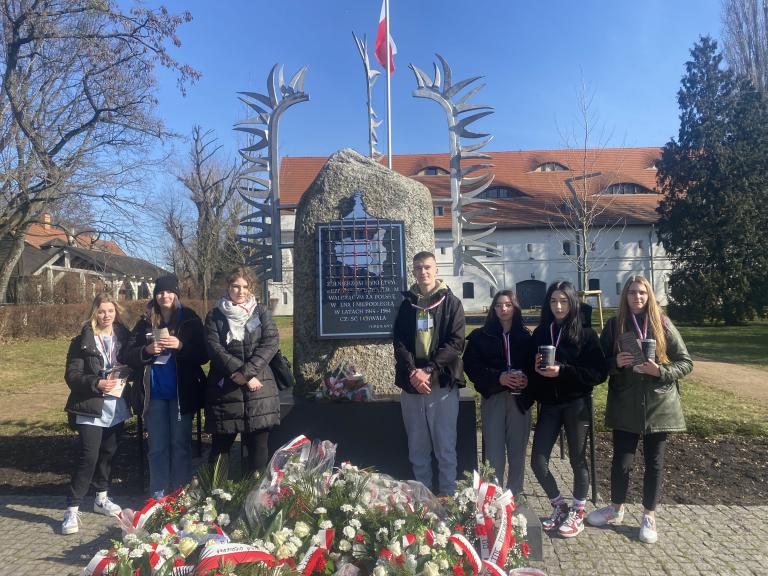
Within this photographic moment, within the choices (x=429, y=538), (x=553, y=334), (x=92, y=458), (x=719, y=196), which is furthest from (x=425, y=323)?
(x=719, y=196)

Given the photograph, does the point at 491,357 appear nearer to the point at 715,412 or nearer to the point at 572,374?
the point at 572,374

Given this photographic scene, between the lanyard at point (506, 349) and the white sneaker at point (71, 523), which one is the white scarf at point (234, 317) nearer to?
the white sneaker at point (71, 523)

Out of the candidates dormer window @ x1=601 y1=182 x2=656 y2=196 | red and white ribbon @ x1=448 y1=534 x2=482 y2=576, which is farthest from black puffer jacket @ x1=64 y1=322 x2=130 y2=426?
dormer window @ x1=601 y1=182 x2=656 y2=196

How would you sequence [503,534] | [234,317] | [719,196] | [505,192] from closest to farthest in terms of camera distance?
[503,534] → [234,317] → [719,196] → [505,192]

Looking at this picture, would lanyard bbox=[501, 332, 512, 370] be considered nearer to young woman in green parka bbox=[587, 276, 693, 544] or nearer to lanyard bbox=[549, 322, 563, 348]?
lanyard bbox=[549, 322, 563, 348]

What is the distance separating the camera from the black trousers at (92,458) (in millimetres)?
4129

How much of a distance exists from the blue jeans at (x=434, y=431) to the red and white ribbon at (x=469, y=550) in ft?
A: 4.47

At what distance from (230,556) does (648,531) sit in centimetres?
270

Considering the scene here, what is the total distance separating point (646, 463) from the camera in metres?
3.91

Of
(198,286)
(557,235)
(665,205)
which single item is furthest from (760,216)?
(198,286)

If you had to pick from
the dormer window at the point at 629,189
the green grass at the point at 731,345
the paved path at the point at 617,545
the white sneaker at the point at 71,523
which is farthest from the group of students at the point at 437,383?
the dormer window at the point at 629,189

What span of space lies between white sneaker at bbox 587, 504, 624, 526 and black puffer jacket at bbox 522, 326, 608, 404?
2.84 feet

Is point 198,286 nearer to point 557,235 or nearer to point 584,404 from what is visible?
point 557,235

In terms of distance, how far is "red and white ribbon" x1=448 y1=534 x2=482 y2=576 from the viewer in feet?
8.46
